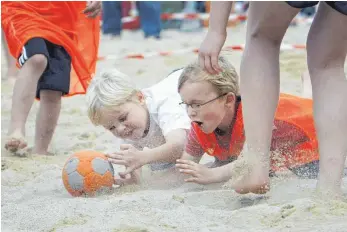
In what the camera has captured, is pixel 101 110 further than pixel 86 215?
Yes

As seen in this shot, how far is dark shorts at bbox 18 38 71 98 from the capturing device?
4.73 metres

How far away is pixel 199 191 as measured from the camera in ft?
11.5

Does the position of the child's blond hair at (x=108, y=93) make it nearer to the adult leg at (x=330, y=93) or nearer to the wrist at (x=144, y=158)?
the wrist at (x=144, y=158)

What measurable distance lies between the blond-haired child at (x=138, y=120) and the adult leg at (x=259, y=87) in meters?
0.79

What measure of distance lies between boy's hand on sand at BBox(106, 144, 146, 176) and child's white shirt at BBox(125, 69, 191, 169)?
25 centimetres

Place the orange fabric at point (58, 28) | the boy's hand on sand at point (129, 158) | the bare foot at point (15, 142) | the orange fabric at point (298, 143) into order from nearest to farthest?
1. the orange fabric at point (298, 143)
2. the boy's hand on sand at point (129, 158)
3. the bare foot at point (15, 142)
4. the orange fabric at point (58, 28)

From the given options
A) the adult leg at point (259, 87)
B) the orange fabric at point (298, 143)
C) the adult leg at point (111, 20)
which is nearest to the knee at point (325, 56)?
the adult leg at point (259, 87)

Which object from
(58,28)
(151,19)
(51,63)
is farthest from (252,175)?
(151,19)

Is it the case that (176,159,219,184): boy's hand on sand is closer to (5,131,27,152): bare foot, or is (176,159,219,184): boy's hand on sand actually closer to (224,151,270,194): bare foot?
(224,151,270,194): bare foot

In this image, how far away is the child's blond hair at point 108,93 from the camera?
3.81 metres

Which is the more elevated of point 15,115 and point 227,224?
point 227,224

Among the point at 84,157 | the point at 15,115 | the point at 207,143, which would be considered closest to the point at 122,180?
the point at 84,157

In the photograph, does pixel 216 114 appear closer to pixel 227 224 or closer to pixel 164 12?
pixel 227 224

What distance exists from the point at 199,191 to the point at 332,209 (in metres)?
0.88
